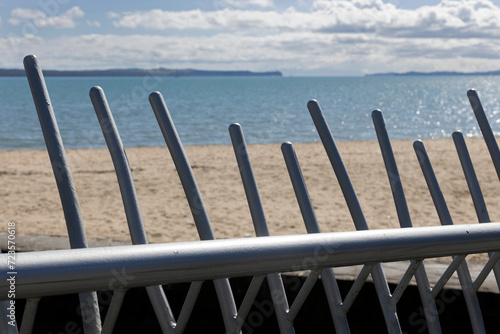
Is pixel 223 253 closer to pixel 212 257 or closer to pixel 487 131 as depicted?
pixel 212 257

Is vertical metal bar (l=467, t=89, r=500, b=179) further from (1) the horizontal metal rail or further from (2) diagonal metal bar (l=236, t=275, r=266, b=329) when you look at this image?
(2) diagonal metal bar (l=236, t=275, r=266, b=329)

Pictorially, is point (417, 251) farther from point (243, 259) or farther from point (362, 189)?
point (362, 189)

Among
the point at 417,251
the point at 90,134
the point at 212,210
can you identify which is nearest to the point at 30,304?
the point at 417,251

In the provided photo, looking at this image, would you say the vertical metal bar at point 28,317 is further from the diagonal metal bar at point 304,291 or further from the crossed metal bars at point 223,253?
the diagonal metal bar at point 304,291

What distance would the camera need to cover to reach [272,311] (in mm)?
3045

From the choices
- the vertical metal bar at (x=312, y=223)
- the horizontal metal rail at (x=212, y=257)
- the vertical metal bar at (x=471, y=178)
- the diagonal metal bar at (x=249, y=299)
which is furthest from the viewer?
the vertical metal bar at (x=471, y=178)

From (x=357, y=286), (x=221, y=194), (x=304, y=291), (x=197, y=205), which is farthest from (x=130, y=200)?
(x=221, y=194)

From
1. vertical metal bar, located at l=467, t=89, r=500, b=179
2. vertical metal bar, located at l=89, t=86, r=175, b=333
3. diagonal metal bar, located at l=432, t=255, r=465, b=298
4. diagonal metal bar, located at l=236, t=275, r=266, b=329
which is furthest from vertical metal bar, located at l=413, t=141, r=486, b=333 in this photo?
vertical metal bar, located at l=89, t=86, r=175, b=333

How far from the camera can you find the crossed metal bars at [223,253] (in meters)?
1.00

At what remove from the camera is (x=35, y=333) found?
3.20 m

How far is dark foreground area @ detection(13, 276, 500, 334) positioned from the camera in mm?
2871

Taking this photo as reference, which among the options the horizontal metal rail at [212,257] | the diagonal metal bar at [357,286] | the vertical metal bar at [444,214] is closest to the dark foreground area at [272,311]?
the vertical metal bar at [444,214]

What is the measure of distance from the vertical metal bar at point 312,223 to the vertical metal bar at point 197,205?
0.26 meters

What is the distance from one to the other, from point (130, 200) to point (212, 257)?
0.32m
